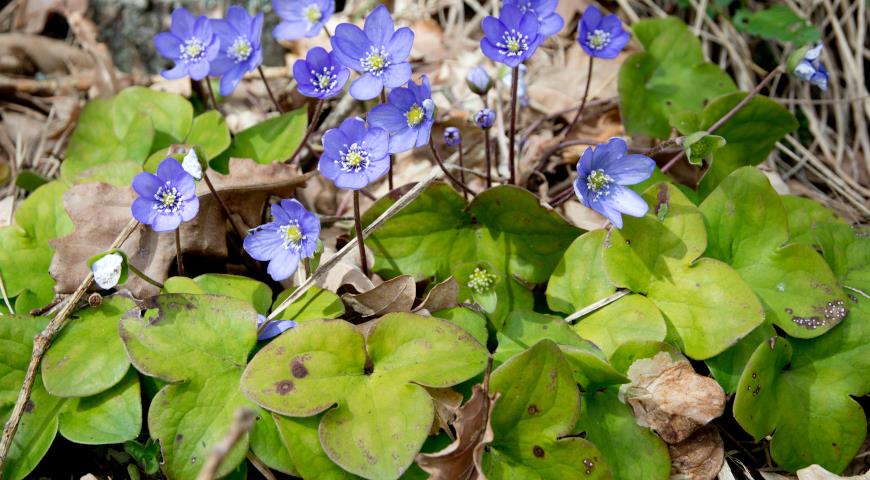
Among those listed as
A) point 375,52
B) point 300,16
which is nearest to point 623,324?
point 375,52

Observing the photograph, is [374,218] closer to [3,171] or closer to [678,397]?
[678,397]

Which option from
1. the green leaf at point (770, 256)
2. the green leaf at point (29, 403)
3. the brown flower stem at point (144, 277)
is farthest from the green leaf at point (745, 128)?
the green leaf at point (29, 403)

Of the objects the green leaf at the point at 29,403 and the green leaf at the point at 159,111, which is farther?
the green leaf at the point at 159,111

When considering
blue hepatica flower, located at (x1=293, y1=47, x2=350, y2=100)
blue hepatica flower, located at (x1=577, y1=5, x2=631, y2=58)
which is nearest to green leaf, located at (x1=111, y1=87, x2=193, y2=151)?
blue hepatica flower, located at (x1=293, y1=47, x2=350, y2=100)

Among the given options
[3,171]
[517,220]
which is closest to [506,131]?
[517,220]

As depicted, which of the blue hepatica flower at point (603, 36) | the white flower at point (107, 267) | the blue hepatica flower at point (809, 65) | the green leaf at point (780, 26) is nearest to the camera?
the white flower at point (107, 267)

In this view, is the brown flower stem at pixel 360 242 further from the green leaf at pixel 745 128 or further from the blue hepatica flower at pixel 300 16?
the green leaf at pixel 745 128

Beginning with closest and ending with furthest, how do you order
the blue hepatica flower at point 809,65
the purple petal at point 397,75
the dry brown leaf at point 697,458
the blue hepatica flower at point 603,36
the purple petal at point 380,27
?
the dry brown leaf at point 697,458
the purple petal at point 397,75
the purple petal at point 380,27
the blue hepatica flower at point 809,65
the blue hepatica flower at point 603,36
